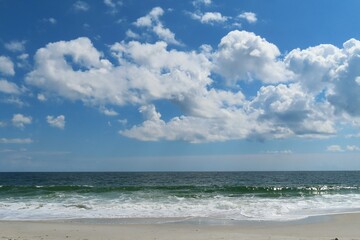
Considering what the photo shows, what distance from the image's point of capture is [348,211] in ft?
65.4

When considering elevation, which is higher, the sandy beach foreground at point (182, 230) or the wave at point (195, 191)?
the wave at point (195, 191)

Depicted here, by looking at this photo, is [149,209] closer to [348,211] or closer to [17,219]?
[17,219]

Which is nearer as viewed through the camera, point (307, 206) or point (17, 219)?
point (17, 219)

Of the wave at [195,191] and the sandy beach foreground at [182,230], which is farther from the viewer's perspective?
the wave at [195,191]

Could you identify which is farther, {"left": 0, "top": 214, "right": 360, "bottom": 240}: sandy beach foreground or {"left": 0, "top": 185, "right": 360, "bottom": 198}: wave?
{"left": 0, "top": 185, "right": 360, "bottom": 198}: wave

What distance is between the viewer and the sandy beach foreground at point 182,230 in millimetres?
12648

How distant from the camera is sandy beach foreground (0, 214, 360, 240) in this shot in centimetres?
1265

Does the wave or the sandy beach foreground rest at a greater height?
the wave

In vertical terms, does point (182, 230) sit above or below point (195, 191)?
below

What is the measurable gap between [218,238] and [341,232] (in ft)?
16.2

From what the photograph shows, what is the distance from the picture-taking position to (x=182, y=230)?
14164 millimetres

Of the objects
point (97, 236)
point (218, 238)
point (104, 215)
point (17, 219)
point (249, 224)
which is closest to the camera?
point (218, 238)

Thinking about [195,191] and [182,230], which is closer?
[182,230]

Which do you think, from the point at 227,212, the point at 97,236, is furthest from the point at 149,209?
the point at 97,236
